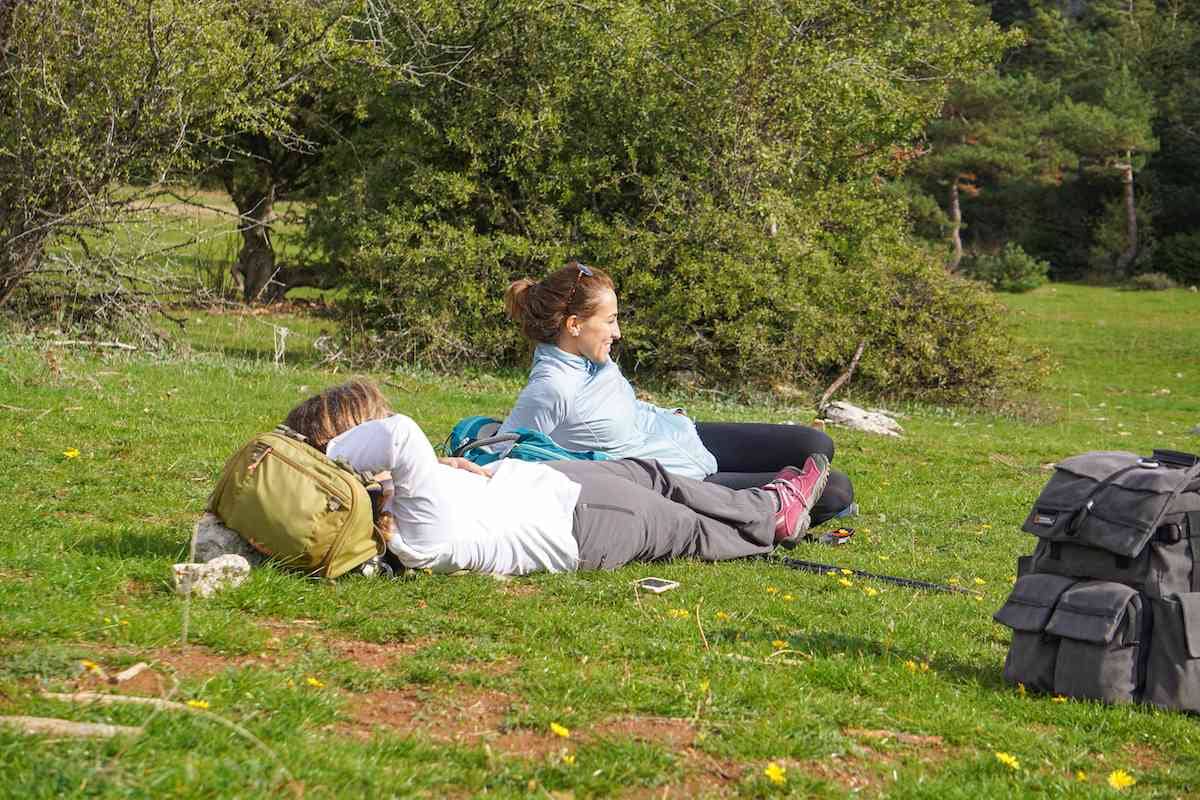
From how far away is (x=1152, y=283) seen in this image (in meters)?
40.4

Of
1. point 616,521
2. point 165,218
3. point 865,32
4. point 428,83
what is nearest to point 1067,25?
point 865,32

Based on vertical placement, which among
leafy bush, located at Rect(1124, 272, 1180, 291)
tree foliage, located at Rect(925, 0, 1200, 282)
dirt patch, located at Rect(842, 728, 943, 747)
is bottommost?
dirt patch, located at Rect(842, 728, 943, 747)

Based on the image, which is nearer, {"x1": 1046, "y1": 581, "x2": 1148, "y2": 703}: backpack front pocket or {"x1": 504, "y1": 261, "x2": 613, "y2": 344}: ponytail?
{"x1": 1046, "y1": 581, "x2": 1148, "y2": 703}: backpack front pocket

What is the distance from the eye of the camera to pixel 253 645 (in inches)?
178

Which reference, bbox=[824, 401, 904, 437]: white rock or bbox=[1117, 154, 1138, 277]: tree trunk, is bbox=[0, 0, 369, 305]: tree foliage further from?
bbox=[1117, 154, 1138, 277]: tree trunk

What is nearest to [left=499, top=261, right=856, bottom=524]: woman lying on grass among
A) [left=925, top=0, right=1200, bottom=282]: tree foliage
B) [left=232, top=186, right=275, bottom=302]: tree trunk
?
[left=232, top=186, right=275, bottom=302]: tree trunk

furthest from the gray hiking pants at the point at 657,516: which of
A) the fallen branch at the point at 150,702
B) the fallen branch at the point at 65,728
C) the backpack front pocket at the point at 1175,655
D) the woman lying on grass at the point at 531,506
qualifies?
the fallen branch at the point at 65,728

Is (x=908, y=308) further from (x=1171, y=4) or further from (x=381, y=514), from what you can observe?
(x=1171, y=4)

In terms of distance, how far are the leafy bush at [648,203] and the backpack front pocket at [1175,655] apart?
43.0 feet

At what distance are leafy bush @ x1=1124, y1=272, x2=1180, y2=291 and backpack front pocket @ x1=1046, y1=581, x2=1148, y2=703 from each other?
39.0m

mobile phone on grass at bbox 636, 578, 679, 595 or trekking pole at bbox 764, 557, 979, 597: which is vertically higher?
mobile phone on grass at bbox 636, 578, 679, 595

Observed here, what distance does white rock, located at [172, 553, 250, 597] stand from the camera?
16.5ft

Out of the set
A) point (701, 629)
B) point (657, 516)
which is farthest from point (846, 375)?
point (701, 629)

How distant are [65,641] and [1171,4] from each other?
54237 mm
